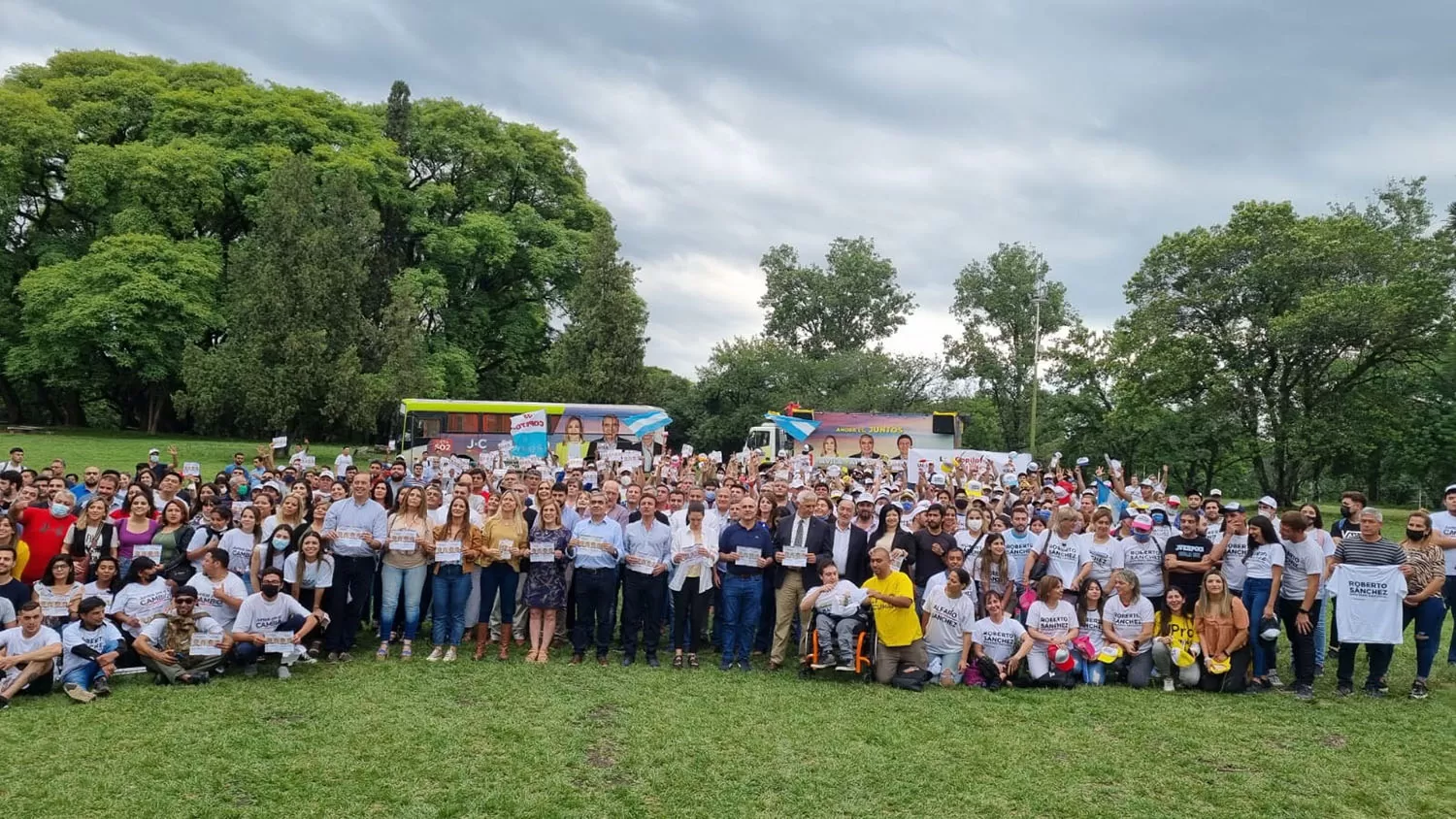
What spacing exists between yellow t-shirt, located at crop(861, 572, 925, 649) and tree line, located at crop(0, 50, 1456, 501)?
24.4 m

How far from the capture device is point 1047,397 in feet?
148

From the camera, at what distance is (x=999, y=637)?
828 centimetres

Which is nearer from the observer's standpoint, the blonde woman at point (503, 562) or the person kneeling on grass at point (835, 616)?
the person kneeling on grass at point (835, 616)

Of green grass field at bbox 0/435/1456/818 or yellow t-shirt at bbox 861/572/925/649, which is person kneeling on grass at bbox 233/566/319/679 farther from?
yellow t-shirt at bbox 861/572/925/649

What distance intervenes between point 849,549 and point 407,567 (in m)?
4.36

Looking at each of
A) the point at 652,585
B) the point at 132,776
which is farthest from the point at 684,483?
the point at 132,776

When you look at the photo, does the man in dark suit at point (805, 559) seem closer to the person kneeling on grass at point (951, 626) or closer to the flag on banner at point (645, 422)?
the person kneeling on grass at point (951, 626)

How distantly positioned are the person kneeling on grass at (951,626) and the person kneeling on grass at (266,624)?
5.73 meters

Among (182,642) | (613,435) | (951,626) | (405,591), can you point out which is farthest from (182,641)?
(613,435)

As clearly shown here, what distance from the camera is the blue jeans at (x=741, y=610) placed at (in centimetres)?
866

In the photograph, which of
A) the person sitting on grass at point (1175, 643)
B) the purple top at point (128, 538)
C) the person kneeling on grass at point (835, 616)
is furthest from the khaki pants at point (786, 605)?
the purple top at point (128, 538)

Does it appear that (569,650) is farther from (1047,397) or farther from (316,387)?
(1047,397)

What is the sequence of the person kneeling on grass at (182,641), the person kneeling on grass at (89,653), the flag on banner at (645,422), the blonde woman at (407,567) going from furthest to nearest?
the flag on banner at (645,422), the blonde woman at (407,567), the person kneeling on grass at (182,641), the person kneeling on grass at (89,653)

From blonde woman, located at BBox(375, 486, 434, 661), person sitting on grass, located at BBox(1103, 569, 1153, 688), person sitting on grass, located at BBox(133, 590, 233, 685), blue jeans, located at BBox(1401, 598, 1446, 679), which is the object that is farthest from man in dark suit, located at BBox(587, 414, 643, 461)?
blue jeans, located at BBox(1401, 598, 1446, 679)
